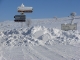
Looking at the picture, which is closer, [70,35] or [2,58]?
[2,58]

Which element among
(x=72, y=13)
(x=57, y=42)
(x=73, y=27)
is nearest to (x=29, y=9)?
(x=57, y=42)

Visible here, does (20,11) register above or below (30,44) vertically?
above

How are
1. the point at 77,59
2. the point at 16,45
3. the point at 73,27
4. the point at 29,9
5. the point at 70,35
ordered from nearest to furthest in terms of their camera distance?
the point at 77,59
the point at 29,9
the point at 16,45
the point at 70,35
the point at 73,27

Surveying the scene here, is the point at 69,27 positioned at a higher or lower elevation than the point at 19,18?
lower

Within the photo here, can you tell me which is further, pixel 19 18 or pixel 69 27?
pixel 69 27

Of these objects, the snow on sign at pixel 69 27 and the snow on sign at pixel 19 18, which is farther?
the snow on sign at pixel 69 27

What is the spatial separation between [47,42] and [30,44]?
4.71 feet

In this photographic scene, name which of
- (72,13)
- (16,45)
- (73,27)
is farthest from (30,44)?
(72,13)

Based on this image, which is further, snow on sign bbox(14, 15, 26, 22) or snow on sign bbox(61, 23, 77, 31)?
snow on sign bbox(61, 23, 77, 31)

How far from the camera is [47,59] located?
966 cm

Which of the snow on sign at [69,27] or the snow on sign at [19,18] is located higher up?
the snow on sign at [19,18]

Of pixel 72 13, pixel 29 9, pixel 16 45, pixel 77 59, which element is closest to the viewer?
pixel 77 59

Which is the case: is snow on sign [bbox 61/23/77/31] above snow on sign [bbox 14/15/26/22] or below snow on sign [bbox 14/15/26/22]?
below

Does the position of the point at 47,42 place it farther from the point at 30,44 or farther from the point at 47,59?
the point at 47,59
